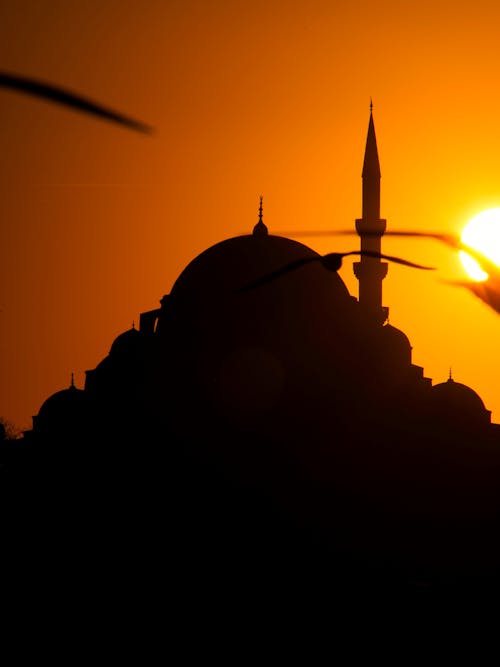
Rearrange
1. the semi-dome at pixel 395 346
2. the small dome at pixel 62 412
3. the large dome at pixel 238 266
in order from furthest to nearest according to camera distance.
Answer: the small dome at pixel 62 412
the semi-dome at pixel 395 346
the large dome at pixel 238 266

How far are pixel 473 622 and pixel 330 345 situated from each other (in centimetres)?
936

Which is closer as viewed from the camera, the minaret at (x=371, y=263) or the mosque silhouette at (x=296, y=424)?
the mosque silhouette at (x=296, y=424)

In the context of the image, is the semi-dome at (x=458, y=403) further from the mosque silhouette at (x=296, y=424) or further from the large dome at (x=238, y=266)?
the large dome at (x=238, y=266)

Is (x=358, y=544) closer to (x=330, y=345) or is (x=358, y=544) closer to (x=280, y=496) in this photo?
(x=280, y=496)

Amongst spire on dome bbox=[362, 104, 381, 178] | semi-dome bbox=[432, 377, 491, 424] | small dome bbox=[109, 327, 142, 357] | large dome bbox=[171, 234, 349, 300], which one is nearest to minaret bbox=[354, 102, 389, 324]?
spire on dome bbox=[362, 104, 381, 178]

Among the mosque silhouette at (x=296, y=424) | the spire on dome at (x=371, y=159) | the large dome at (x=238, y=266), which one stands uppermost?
the spire on dome at (x=371, y=159)

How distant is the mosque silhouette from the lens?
22.8 metres

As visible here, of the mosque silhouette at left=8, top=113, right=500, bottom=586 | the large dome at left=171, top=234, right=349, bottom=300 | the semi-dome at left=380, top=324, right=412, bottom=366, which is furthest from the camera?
the semi-dome at left=380, top=324, right=412, bottom=366

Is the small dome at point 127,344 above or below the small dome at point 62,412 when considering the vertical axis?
above

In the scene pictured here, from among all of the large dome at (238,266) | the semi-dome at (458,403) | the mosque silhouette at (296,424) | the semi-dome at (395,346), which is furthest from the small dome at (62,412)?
the semi-dome at (458,403)

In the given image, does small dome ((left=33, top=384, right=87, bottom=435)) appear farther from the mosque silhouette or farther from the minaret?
the minaret

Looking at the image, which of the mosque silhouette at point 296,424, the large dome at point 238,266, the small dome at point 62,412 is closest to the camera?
the mosque silhouette at point 296,424

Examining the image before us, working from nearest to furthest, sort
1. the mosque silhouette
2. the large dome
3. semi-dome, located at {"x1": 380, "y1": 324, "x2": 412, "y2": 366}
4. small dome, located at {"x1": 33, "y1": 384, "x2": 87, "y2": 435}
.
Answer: the mosque silhouette < the large dome < semi-dome, located at {"x1": 380, "y1": 324, "x2": 412, "y2": 366} < small dome, located at {"x1": 33, "y1": 384, "x2": 87, "y2": 435}

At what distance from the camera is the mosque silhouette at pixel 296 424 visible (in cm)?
2275
